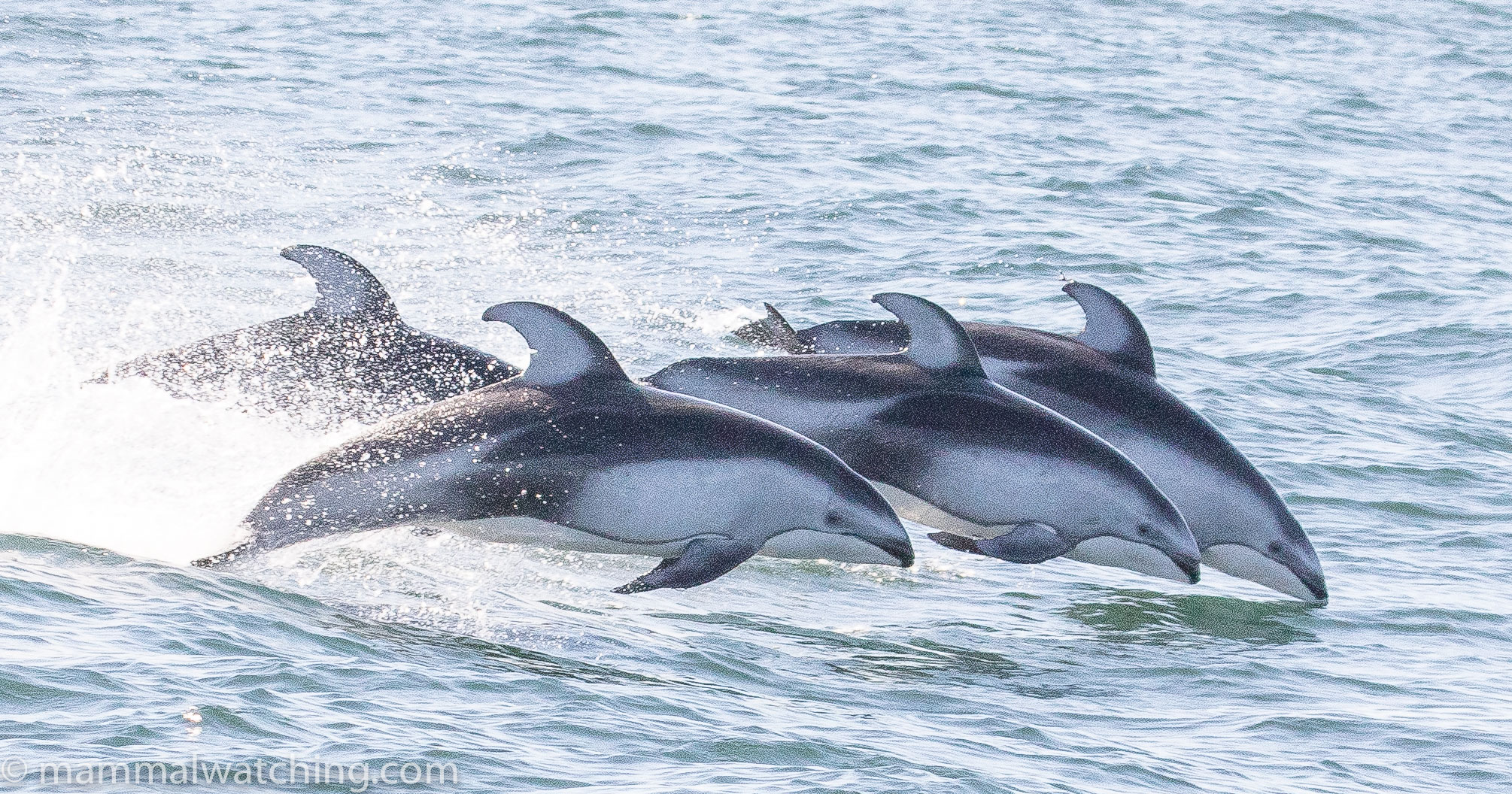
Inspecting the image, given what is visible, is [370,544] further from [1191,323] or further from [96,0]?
[96,0]

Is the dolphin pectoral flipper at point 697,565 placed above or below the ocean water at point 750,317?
above

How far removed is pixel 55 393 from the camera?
37.2ft

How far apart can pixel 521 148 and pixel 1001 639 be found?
1541cm

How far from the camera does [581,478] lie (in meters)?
9.02

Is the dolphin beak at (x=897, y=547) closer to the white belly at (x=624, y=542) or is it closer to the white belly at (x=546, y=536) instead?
the white belly at (x=624, y=542)

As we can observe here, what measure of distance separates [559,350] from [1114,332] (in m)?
3.43

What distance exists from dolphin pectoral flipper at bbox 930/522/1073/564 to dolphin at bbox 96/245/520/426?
106 inches

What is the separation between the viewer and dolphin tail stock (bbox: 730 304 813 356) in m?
11.1

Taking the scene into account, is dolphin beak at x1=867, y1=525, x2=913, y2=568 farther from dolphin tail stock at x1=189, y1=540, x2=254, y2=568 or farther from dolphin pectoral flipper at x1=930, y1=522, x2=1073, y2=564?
dolphin tail stock at x1=189, y1=540, x2=254, y2=568

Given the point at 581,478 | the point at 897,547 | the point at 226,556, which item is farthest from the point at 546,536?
the point at 897,547

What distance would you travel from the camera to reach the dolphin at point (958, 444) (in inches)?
396

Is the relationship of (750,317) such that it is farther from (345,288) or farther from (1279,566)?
(1279,566)

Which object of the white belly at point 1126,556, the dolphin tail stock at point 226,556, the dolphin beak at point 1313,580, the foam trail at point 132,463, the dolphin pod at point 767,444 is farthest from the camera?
the dolphin beak at point 1313,580

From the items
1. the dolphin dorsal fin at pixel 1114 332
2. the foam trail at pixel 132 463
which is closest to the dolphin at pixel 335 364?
the foam trail at pixel 132 463
